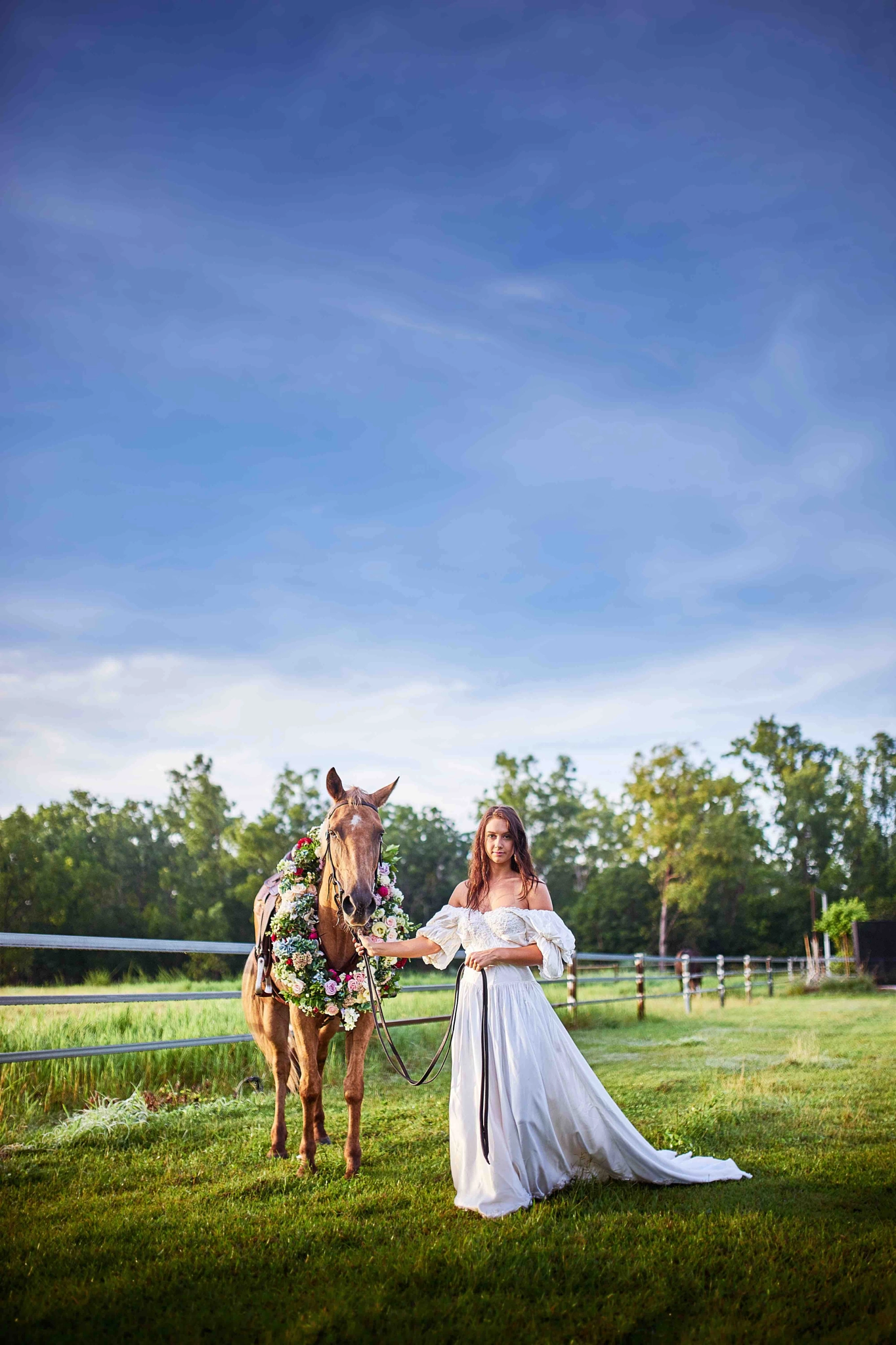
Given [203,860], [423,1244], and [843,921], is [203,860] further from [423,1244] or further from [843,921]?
[423,1244]

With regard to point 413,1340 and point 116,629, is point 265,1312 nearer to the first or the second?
point 413,1340

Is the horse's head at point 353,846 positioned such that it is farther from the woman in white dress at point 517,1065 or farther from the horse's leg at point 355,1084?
the horse's leg at point 355,1084

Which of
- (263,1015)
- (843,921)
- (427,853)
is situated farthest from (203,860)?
(263,1015)

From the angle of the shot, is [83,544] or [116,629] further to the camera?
[116,629]

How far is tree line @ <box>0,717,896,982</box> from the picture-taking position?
33344 millimetres

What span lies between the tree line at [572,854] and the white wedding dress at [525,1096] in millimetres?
26453

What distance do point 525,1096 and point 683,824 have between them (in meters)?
34.1

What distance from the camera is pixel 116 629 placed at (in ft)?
75.7

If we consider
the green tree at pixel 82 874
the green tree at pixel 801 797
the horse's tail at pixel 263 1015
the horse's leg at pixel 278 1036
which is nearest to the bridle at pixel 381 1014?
the horse's tail at pixel 263 1015

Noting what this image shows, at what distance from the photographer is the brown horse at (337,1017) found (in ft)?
14.0

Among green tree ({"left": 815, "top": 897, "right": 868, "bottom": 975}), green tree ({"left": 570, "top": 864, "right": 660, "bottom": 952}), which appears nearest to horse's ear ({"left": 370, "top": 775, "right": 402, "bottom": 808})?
green tree ({"left": 815, "top": 897, "right": 868, "bottom": 975})

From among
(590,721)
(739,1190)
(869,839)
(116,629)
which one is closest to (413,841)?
(590,721)

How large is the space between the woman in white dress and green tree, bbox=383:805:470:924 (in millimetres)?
33224

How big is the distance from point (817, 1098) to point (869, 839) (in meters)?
47.2
